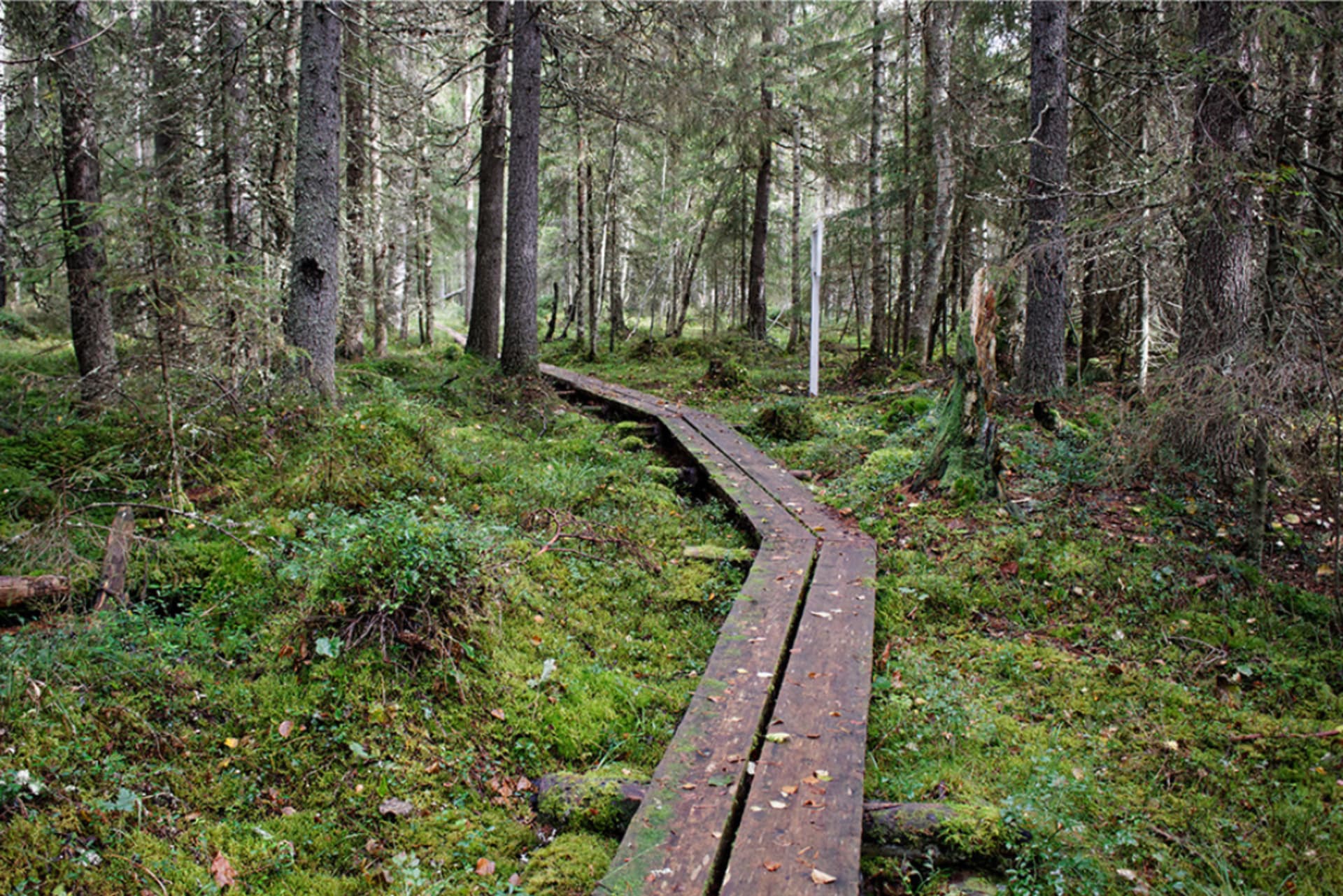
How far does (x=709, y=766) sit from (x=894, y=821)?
0.83m

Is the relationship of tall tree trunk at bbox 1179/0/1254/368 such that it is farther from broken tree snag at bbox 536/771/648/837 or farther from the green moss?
Answer: the green moss

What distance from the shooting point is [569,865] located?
2932mm

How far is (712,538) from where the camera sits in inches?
278

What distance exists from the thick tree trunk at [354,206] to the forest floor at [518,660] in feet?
23.4

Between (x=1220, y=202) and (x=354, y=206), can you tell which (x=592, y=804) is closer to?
(x=1220, y=202)

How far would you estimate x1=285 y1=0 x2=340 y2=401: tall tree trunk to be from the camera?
793 centimetres

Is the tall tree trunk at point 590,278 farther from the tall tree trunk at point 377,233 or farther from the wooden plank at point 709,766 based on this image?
the wooden plank at point 709,766

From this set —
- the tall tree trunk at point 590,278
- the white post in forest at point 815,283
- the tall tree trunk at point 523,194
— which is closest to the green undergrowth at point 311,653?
the tall tree trunk at point 523,194

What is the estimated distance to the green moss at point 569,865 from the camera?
2816 mm

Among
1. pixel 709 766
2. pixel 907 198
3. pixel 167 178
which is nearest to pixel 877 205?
pixel 907 198

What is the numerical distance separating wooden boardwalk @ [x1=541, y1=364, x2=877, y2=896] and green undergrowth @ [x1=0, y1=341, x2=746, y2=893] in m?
0.34

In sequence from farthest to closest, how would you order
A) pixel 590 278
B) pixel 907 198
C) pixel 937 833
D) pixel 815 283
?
1. pixel 590 278
2. pixel 907 198
3. pixel 815 283
4. pixel 937 833

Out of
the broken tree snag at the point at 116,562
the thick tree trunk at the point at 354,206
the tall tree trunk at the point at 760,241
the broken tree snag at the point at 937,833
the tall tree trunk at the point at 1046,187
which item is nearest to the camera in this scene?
the broken tree snag at the point at 937,833

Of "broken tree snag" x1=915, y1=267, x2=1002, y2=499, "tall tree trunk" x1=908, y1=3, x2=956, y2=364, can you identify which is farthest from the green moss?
"tall tree trunk" x1=908, y1=3, x2=956, y2=364
